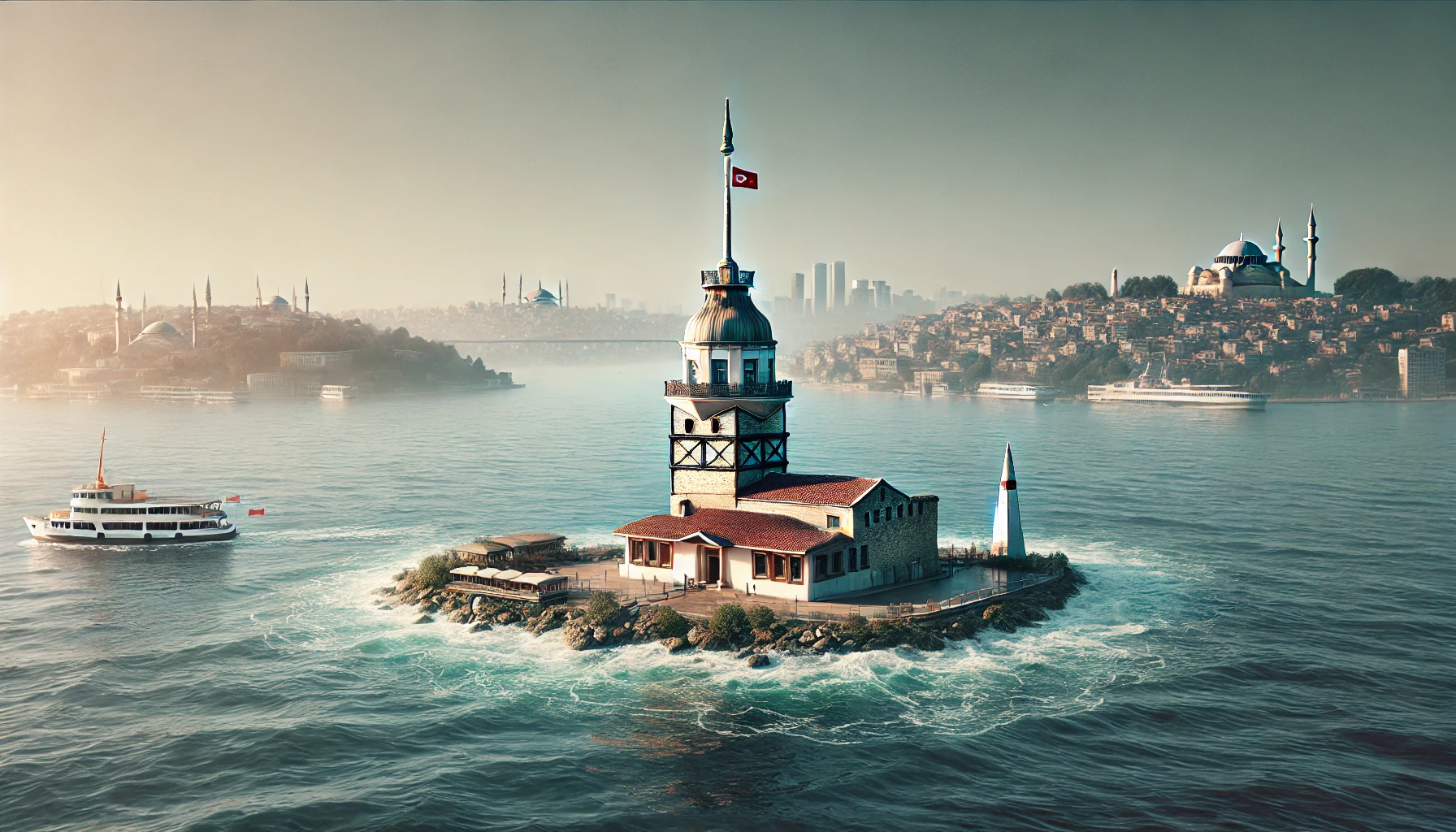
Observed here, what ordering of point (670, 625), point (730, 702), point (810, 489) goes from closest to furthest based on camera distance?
point (730, 702)
point (670, 625)
point (810, 489)

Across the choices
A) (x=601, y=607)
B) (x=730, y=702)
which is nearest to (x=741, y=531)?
(x=601, y=607)

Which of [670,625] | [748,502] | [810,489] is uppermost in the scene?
[810,489]

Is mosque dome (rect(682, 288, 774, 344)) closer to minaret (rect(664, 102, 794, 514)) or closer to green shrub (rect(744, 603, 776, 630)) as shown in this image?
minaret (rect(664, 102, 794, 514))

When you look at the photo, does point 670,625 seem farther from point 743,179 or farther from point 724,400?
point 743,179

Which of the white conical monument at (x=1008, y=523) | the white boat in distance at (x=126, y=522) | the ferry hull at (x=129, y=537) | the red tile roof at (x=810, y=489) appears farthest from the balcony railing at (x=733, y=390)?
the white boat in distance at (x=126, y=522)

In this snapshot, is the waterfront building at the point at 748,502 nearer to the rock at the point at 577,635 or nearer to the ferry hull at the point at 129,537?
the rock at the point at 577,635
